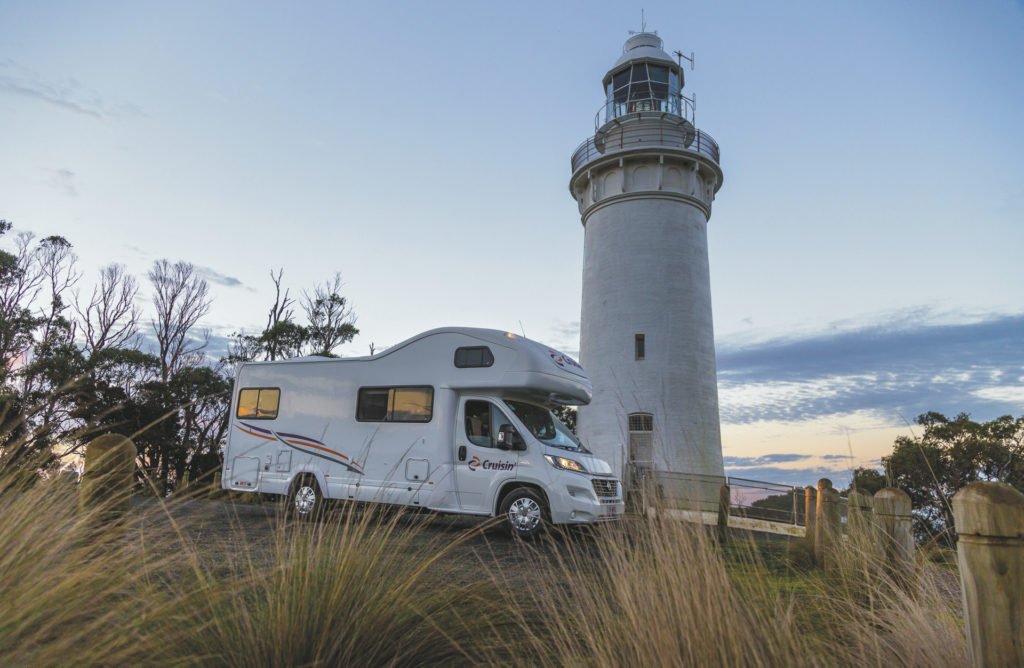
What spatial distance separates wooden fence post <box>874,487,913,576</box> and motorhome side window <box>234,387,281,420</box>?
9.16 m

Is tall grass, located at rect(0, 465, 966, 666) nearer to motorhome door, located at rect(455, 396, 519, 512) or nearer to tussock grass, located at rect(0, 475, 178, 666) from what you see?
tussock grass, located at rect(0, 475, 178, 666)

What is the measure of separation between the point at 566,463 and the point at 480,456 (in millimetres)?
1299

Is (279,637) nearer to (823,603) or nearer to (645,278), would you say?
(823,603)

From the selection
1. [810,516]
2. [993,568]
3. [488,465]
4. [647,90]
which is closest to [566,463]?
[488,465]

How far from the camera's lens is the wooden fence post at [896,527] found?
14.0 ft

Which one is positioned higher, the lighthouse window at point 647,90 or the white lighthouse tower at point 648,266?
the lighthouse window at point 647,90

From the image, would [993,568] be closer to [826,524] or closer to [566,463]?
[826,524]

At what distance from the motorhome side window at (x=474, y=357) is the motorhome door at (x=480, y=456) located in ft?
1.74

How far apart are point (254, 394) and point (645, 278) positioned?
1294cm

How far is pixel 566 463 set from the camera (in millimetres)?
8445

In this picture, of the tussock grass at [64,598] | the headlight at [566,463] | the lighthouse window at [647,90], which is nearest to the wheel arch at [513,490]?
the headlight at [566,463]

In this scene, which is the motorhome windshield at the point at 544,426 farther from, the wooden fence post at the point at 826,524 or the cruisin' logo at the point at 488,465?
the wooden fence post at the point at 826,524

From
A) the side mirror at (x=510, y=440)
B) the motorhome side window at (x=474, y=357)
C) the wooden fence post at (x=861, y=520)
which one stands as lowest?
the wooden fence post at (x=861, y=520)

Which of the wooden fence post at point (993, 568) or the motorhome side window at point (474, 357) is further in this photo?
the motorhome side window at point (474, 357)
